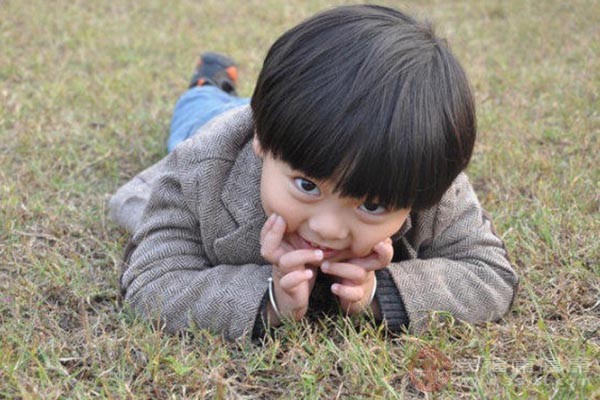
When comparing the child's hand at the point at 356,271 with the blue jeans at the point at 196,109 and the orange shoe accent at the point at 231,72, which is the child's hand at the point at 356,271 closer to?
the blue jeans at the point at 196,109

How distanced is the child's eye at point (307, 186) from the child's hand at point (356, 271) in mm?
188

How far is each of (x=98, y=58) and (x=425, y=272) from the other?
246 centimetres

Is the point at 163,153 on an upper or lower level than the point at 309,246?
lower

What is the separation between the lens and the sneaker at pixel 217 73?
3430mm

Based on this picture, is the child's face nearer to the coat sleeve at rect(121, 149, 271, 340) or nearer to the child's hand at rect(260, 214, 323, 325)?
the child's hand at rect(260, 214, 323, 325)

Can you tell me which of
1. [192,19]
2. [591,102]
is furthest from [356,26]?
[192,19]

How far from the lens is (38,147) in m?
2.90

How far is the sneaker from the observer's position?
3.43 m

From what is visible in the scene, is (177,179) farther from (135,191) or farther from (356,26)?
(356,26)

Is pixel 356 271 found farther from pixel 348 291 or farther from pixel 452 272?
pixel 452 272

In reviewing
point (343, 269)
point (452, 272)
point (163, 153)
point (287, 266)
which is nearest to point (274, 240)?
point (287, 266)

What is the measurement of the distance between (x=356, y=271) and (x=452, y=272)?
0.33 meters

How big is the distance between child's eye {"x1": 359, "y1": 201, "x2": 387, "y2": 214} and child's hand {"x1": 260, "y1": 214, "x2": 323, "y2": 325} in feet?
0.43

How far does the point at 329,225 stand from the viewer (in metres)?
1.62
